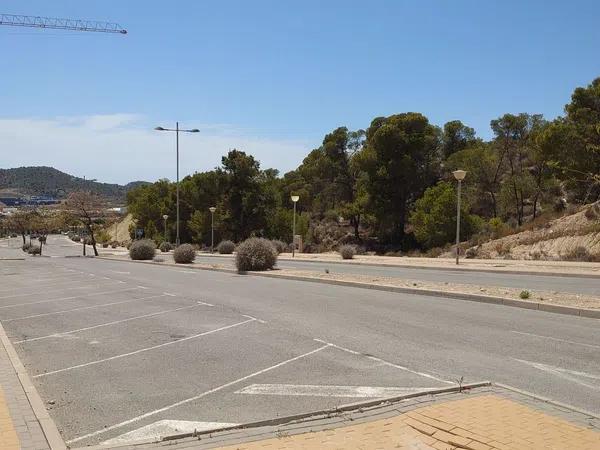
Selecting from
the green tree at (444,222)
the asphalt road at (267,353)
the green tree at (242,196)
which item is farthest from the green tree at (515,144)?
the asphalt road at (267,353)

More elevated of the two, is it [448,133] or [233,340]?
[448,133]

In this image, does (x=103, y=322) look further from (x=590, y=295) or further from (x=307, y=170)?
(x=307, y=170)

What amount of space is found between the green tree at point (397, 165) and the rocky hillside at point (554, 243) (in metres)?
17.2

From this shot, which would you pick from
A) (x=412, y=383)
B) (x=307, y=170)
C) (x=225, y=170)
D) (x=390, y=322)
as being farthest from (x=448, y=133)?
(x=412, y=383)

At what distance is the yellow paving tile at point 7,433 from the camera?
514cm

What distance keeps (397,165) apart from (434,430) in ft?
165

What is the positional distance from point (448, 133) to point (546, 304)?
172 ft

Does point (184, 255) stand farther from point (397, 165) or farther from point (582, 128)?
point (582, 128)

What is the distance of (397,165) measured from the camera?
54.6 metres

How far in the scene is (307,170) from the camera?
73.5 meters

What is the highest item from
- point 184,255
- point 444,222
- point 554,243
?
point 444,222

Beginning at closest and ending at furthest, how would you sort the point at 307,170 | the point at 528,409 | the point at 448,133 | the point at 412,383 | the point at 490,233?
the point at 528,409 → the point at 412,383 → the point at 490,233 → the point at 448,133 → the point at 307,170

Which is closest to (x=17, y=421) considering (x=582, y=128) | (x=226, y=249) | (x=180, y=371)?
(x=180, y=371)

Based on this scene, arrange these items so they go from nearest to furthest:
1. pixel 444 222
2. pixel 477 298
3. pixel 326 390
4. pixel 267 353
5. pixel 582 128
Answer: pixel 326 390, pixel 267 353, pixel 477 298, pixel 582 128, pixel 444 222
